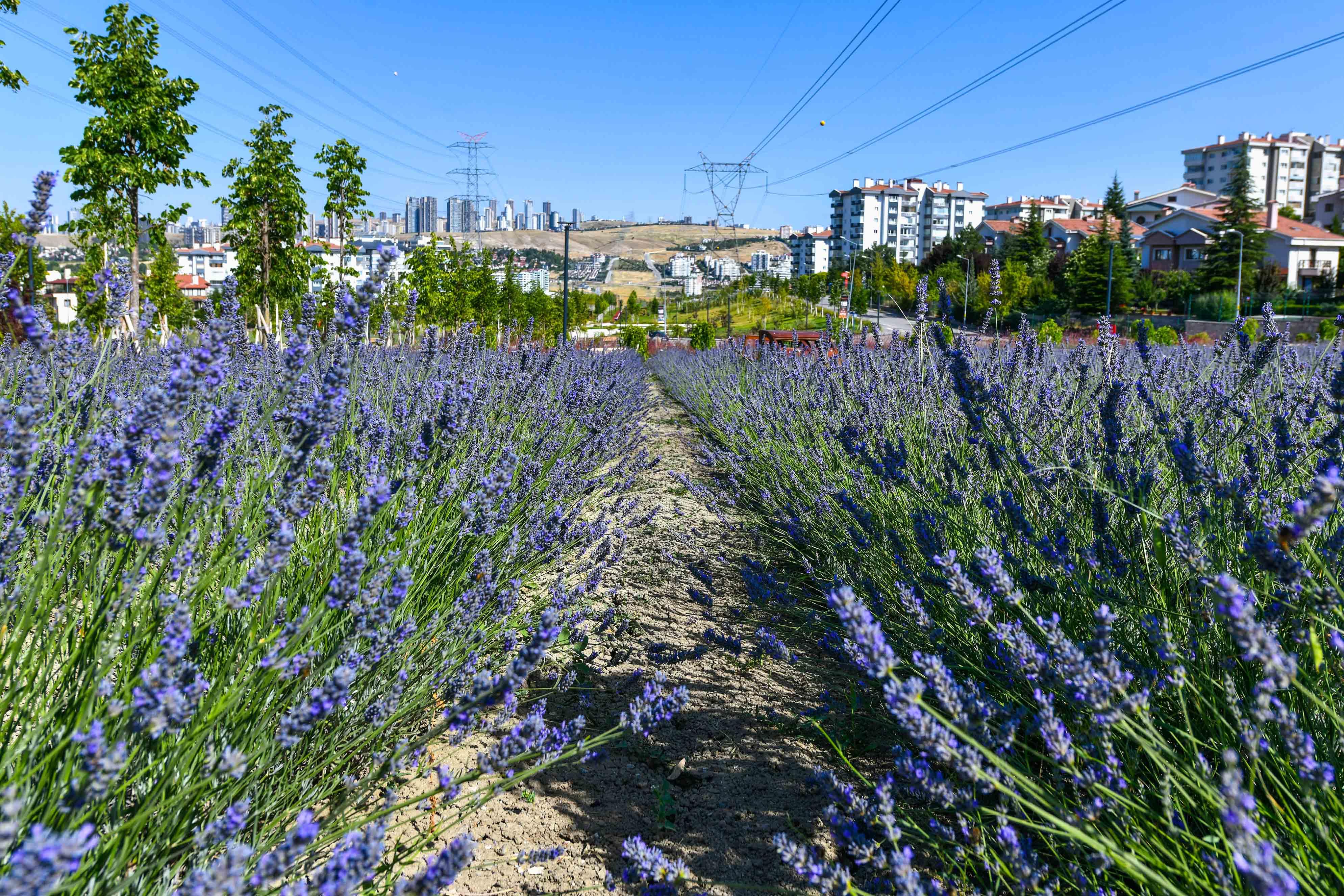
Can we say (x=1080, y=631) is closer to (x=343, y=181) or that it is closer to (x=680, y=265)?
(x=343, y=181)

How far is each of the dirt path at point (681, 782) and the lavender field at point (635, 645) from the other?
1 cm

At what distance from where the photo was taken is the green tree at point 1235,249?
39875 mm

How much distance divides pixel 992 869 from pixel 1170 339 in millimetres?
16099

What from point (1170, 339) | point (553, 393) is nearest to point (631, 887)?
point (553, 393)

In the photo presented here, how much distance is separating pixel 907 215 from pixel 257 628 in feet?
363

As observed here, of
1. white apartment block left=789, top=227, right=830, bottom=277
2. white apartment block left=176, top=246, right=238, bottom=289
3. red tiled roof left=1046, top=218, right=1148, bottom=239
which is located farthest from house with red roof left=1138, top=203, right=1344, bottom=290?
white apartment block left=176, top=246, right=238, bottom=289

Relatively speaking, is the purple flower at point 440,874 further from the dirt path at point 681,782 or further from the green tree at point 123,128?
the green tree at point 123,128

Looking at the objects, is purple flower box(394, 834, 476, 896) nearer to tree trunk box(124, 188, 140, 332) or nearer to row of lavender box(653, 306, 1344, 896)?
row of lavender box(653, 306, 1344, 896)

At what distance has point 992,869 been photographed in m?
1.32

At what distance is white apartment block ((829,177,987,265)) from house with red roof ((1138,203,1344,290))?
144 ft

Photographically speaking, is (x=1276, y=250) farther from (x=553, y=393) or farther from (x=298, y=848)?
(x=298, y=848)

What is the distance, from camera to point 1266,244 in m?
49.4

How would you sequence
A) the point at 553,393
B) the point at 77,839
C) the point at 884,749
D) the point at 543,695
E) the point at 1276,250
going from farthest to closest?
1. the point at 1276,250
2. the point at 553,393
3. the point at 543,695
4. the point at 884,749
5. the point at 77,839

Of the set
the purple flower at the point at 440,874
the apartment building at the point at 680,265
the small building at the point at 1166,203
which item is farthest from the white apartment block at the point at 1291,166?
the purple flower at the point at 440,874
